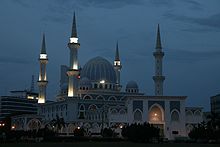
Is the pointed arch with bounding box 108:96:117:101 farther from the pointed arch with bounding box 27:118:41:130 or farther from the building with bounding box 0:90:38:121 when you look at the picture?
the building with bounding box 0:90:38:121

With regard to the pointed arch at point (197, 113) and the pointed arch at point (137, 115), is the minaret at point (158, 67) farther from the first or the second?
the pointed arch at point (197, 113)

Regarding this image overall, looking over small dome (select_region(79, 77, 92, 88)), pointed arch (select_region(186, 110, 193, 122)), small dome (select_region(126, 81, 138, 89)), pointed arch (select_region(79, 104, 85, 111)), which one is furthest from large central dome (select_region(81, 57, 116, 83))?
pointed arch (select_region(186, 110, 193, 122))

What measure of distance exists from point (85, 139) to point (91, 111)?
25303 mm

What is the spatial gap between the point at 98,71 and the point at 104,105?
7988 mm

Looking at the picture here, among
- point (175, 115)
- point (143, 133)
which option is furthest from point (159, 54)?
point (143, 133)

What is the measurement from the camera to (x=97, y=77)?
8056 cm

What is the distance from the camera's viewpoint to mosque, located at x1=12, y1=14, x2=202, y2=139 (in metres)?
68.1

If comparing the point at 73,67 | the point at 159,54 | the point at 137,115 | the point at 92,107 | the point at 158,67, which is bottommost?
the point at 137,115

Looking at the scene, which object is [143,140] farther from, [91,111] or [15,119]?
[15,119]

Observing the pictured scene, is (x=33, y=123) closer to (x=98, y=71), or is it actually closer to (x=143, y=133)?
(x=98, y=71)

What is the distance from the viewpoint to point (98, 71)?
81062 mm

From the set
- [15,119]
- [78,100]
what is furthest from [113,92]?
[15,119]

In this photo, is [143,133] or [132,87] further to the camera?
[132,87]

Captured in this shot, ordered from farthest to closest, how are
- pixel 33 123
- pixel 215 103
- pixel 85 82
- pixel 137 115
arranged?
pixel 215 103, pixel 33 123, pixel 85 82, pixel 137 115
